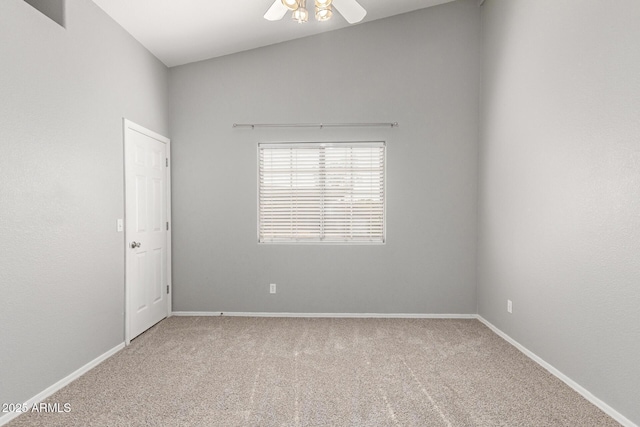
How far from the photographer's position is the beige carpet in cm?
222

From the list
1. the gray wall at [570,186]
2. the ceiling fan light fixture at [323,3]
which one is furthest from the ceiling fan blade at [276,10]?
the gray wall at [570,186]

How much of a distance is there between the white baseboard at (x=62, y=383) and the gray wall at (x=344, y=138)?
124cm

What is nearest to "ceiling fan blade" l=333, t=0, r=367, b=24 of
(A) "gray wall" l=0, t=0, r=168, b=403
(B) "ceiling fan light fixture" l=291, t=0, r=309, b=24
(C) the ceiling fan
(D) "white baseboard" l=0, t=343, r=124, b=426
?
(C) the ceiling fan

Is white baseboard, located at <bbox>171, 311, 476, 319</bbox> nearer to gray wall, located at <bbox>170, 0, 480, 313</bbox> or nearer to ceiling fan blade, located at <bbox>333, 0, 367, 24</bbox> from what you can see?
gray wall, located at <bbox>170, 0, 480, 313</bbox>

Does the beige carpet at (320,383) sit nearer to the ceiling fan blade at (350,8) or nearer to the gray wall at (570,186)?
the gray wall at (570,186)

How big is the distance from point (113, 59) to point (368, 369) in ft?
11.5

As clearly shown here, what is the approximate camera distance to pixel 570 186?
8.64 ft

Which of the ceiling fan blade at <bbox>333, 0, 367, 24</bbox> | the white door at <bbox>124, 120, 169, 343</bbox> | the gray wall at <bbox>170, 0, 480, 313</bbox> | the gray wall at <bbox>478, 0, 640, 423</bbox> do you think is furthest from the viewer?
the gray wall at <bbox>170, 0, 480, 313</bbox>

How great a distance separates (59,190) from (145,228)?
1.23m

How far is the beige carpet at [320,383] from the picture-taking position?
222cm

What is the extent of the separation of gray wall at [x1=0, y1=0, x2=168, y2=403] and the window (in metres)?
1.58

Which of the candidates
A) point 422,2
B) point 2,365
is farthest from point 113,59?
point 422,2

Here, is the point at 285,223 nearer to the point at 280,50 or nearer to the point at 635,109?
the point at 280,50

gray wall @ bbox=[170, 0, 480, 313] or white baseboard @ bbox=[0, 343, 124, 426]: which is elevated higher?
gray wall @ bbox=[170, 0, 480, 313]
